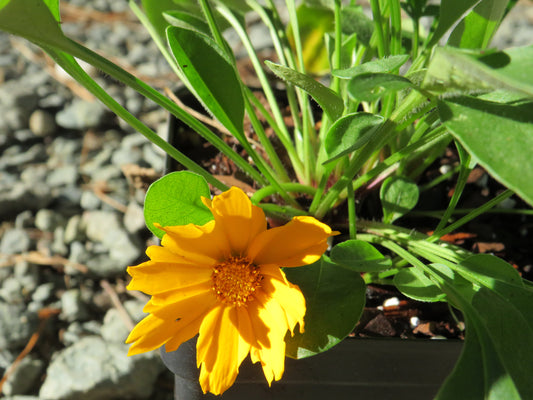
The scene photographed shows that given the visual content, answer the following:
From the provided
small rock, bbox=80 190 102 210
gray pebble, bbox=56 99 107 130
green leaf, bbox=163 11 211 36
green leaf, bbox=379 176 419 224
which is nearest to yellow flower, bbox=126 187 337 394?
green leaf, bbox=379 176 419 224

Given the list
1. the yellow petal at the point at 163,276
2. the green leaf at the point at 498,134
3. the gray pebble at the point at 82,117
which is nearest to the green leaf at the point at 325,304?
the yellow petal at the point at 163,276

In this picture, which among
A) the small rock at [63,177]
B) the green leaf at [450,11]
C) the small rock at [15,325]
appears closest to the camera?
the green leaf at [450,11]

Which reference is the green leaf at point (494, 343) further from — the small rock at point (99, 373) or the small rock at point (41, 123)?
the small rock at point (41, 123)

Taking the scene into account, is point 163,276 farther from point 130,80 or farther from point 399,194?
point 399,194

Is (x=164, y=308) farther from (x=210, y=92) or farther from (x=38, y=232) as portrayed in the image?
(x=38, y=232)

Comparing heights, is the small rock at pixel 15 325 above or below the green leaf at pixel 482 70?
below

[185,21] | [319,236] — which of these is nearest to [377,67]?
[319,236]

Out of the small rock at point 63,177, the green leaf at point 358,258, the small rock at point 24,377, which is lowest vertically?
the small rock at point 24,377
